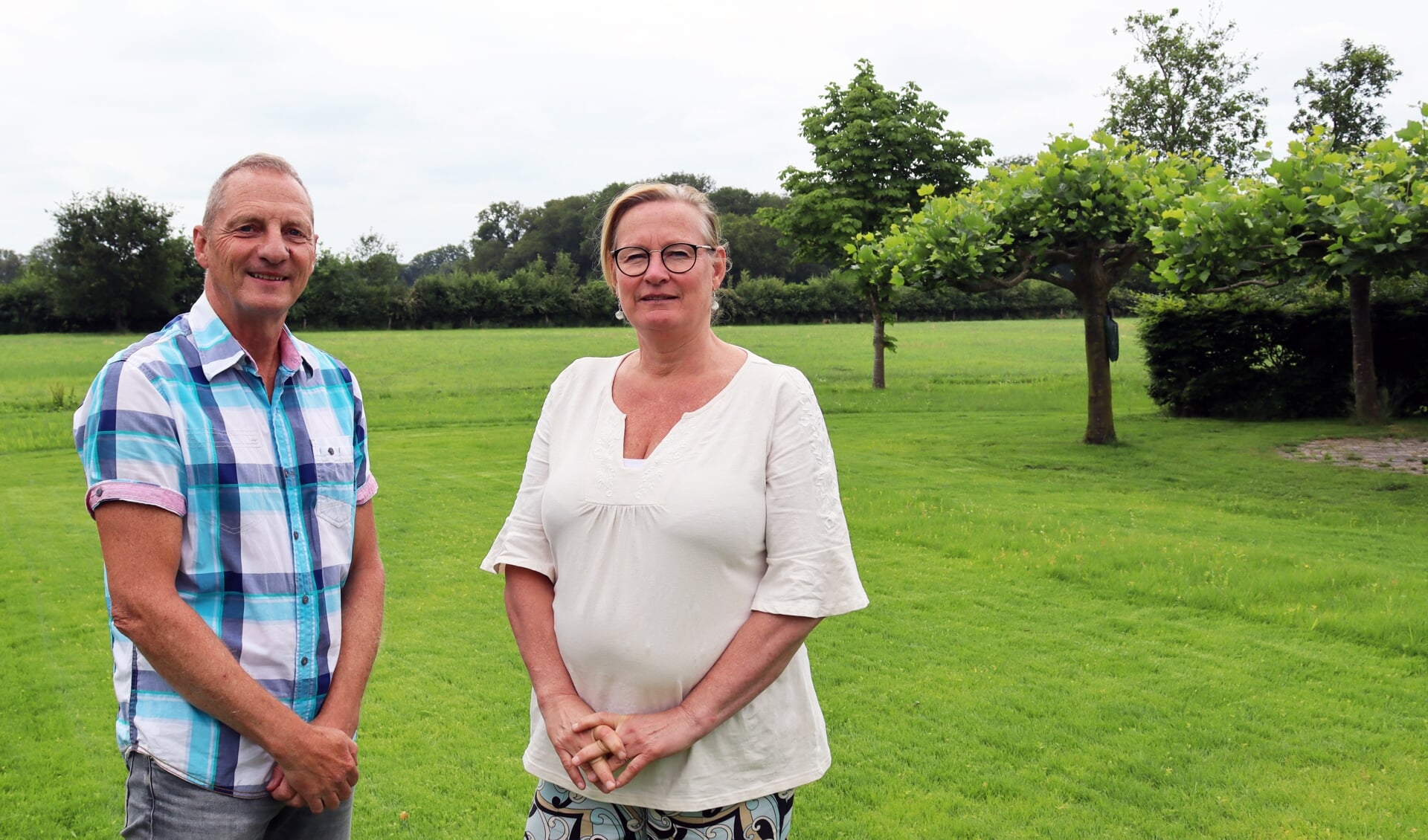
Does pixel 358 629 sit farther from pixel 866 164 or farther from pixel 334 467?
pixel 866 164

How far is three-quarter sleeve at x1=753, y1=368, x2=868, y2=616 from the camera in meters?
2.26

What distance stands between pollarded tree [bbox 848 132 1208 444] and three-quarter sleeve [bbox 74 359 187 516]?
12.2 metres

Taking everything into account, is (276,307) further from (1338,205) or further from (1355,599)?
(1338,205)

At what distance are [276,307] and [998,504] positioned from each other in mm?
9052

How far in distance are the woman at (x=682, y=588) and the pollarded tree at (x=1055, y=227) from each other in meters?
11.4

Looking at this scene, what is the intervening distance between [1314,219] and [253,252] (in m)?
11.5

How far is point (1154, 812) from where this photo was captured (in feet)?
13.9

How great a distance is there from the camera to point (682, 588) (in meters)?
2.26

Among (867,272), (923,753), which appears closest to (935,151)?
(867,272)

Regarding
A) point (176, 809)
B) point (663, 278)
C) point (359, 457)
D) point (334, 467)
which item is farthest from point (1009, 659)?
point (176, 809)

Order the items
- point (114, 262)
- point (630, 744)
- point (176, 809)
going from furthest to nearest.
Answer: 1. point (114, 262)
2. point (630, 744)
3. point (176, 809)

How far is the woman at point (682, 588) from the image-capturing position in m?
2.25

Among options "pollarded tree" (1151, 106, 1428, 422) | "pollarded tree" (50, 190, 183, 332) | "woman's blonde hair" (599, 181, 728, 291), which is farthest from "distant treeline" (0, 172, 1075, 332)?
"woman's blonde hair" (599, 181, 728, 291)

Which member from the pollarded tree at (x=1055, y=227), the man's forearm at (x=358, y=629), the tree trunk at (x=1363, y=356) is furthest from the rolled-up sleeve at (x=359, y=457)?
the tree trunk at (x=1363, y=356)
